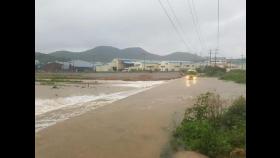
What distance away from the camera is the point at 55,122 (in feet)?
52.2

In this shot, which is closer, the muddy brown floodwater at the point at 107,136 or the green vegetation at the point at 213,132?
the green vegetation at the point at 213,132

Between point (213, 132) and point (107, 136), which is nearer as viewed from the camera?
point (213, 132)

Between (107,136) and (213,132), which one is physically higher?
(213,132)

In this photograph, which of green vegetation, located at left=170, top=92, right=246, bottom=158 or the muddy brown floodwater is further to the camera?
the muddy brown floodwater

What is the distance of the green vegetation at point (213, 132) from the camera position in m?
8.76

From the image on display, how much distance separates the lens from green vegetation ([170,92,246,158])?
8758 millimetres

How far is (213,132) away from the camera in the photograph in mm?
Result: 9430

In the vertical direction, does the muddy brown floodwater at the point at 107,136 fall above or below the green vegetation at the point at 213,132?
below
